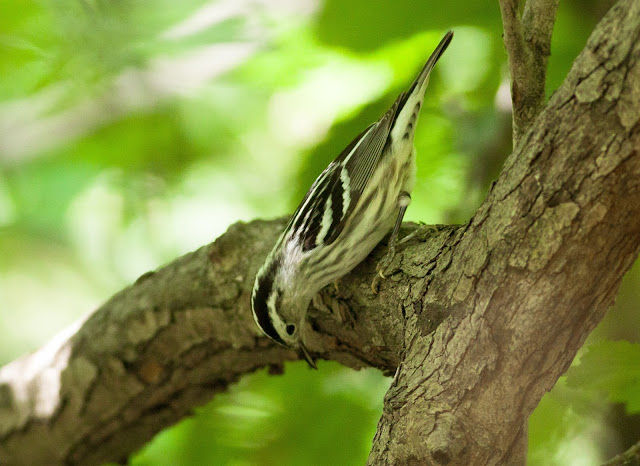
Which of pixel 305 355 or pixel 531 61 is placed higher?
pixel 531 61

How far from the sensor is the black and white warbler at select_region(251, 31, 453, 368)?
8.23 feet

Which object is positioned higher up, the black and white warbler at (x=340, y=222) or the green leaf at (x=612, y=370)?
the black and white warbler at (x=340, y=222)

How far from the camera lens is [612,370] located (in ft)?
5.30

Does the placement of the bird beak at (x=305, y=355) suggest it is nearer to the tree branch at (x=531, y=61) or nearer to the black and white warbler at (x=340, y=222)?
the black and white warbler at (x=340, y=222)

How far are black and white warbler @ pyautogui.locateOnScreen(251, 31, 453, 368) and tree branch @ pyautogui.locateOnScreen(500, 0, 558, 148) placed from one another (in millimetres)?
637

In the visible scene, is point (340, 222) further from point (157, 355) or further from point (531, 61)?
point (157, 355)

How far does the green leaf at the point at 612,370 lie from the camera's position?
5.24ft

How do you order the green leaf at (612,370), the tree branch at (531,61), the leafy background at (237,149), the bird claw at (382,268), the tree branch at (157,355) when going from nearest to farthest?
the green leaf at (612,370) → the tree branch at (531,61) → the bird claw at (382,268) → the leafy background at (237,149) → the tree branch at (157,355)

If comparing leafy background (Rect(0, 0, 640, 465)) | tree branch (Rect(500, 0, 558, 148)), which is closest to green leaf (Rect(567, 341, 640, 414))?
leafy background (Rect(0, 0, 640, 465))

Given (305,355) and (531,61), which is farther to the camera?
(305,355)

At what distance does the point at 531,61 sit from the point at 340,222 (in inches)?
39.4

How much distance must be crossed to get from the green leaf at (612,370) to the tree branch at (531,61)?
0.63 m

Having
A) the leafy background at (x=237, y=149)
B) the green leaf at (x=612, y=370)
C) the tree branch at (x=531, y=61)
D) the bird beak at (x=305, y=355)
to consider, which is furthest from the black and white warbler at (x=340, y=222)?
the green leaf at (x=612, y=370)

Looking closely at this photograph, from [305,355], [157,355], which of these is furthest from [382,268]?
[157,355]
